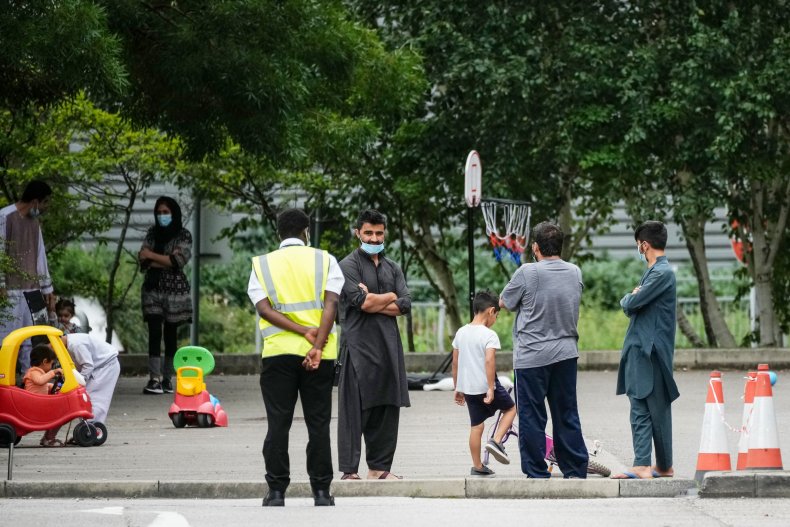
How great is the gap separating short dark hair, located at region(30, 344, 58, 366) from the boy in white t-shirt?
336cm

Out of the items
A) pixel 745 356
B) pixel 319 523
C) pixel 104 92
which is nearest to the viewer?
pixel 319 523

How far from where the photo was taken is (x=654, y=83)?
67.3ft

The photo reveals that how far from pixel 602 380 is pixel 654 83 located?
12.1 ft

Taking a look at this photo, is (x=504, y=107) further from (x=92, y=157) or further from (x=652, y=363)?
(x=652, y=363)

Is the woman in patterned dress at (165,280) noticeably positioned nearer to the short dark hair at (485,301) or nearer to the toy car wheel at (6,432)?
the toy car wheel at (6,432)

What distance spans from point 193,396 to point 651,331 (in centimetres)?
528

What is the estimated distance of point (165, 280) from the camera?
1778cm

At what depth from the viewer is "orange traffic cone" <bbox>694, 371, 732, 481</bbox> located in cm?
1076

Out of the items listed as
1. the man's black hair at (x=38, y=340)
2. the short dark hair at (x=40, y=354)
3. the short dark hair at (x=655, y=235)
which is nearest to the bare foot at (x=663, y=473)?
the short dark hair at (x=655, y=235)

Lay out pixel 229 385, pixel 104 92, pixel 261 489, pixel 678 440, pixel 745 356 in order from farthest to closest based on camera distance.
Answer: pixel 745 356
pixel 229 385
pixel 104 92
pixel 678 440
pixel 261 489

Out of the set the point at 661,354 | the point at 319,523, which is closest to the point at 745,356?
the point at 661,354

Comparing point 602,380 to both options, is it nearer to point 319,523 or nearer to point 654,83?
point 654,83

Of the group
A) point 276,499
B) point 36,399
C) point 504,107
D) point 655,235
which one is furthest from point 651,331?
point 504,107

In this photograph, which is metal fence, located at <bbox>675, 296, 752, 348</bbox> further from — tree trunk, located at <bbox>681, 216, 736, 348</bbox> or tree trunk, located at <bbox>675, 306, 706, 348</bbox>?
tree trunk, located at <bbox>681, 216, 736, 348</bbox>
